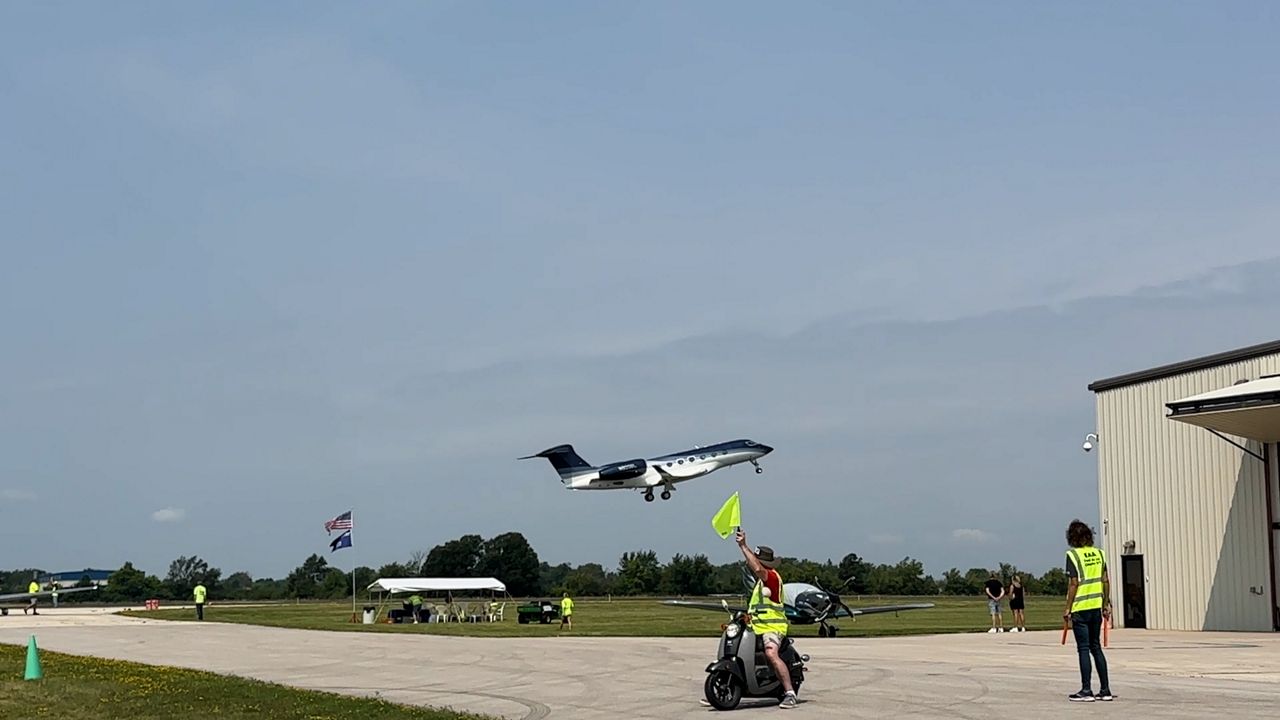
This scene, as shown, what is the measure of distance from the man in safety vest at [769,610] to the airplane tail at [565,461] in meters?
56.3

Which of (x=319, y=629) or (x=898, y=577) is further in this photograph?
(x=898, y=577)

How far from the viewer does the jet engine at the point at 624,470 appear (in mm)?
66000

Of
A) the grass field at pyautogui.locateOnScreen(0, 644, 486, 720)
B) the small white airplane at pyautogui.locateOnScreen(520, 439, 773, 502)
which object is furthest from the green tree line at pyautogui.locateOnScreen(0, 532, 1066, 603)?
the grass field at pyautogui.locateOnScreen(0, 644, 486, 720)

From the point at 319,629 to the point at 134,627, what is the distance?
7.62m

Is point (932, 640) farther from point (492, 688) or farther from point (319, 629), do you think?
point (319, 629)

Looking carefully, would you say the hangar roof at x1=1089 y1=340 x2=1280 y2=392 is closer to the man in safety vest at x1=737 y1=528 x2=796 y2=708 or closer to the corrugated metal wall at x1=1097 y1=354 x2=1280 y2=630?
the corrugated metal wall at x1=1097 y1=354 x2=1280 y2=630

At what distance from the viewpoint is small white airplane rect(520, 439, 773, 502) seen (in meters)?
66.4

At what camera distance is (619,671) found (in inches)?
793

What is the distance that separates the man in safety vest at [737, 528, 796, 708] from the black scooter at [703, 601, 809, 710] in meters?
0.13

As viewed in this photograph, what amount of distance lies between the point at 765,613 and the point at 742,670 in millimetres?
685

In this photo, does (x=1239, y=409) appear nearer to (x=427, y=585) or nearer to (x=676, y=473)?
(x=427, y=585)

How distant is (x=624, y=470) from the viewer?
66562mm

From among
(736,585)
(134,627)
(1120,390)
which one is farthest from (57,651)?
(736,585)

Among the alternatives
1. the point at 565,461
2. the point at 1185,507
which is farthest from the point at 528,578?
the point at 1185,507
